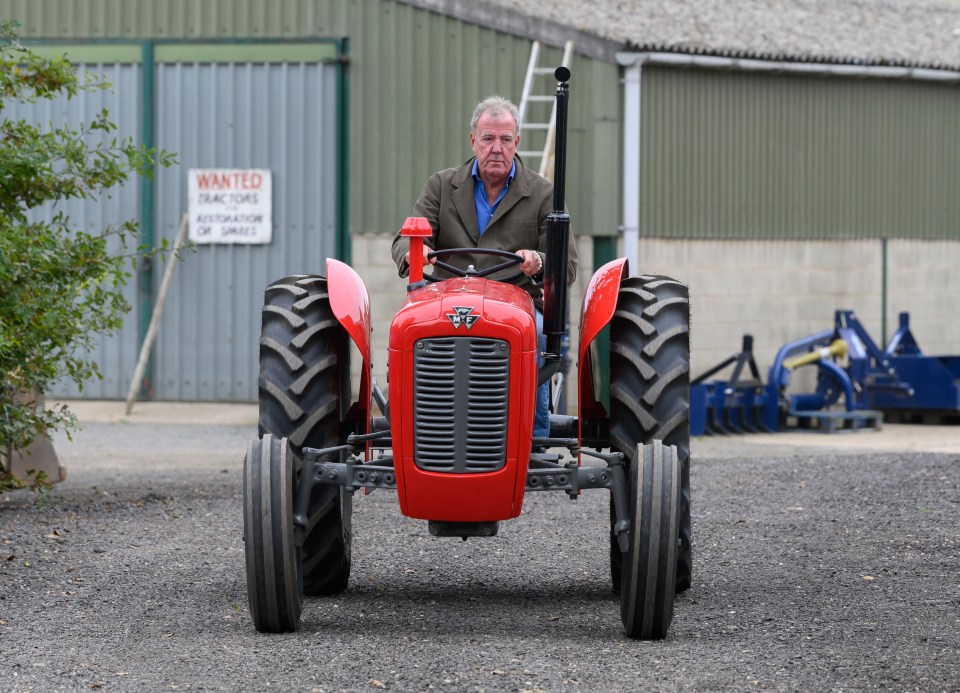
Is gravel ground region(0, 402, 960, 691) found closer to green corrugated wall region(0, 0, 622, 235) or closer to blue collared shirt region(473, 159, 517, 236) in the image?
blue collared shirt region(473, 159, 517, 236)

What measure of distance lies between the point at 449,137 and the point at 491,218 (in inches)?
403

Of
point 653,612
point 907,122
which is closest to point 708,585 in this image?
point 653,612

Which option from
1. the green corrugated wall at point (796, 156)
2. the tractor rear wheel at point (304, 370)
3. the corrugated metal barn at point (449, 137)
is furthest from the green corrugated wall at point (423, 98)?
the tractor rear wheel at point (304, 370)

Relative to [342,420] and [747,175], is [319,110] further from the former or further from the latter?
[342,420]

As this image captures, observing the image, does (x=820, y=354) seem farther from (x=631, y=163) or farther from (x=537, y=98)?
(x=537, y=98)

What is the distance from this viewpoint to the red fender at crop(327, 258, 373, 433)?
22.2 ft

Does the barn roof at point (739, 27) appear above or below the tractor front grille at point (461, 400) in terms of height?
above

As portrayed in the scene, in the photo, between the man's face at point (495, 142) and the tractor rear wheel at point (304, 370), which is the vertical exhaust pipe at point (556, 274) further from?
the tractor rear wheel at point (304, 370)

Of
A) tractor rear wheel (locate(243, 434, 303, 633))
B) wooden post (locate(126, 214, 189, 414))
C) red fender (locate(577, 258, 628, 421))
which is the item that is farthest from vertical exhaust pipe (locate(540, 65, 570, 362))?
wooden post (locate(126, 214, 189, 414))

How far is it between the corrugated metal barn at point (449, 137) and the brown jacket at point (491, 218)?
1001 cm

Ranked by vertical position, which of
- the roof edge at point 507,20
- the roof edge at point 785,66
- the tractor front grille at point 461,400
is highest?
the roof edge at point 507,20

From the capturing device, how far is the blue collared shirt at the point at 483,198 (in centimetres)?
739

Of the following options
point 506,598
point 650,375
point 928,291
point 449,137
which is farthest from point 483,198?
point 928,291

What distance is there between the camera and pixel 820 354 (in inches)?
690
